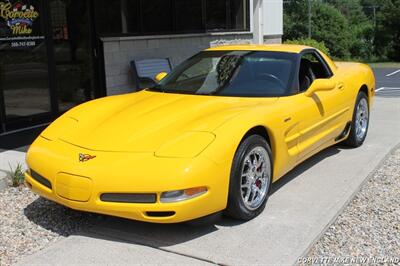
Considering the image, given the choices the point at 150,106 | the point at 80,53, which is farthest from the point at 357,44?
the point at 150,106

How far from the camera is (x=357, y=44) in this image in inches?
1538

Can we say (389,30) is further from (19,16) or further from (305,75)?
(305,75)

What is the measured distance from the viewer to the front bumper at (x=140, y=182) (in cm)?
352

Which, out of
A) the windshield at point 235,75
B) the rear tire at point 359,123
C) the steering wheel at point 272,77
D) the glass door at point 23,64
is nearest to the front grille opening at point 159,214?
the windshield at point 235,75

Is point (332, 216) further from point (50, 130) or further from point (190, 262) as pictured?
point (50, 130)

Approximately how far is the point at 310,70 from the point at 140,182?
279cm

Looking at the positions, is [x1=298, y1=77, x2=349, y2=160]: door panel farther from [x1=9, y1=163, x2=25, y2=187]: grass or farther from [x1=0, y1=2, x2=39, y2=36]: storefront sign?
[x1=0, y1=2, x2=39, y2=36]: storefront sign

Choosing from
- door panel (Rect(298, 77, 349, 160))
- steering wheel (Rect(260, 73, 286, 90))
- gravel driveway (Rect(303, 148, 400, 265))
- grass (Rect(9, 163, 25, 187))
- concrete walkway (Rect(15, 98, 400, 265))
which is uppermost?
steering wheel (Rect(260, 73, 286, 90))

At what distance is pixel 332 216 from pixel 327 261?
71cm

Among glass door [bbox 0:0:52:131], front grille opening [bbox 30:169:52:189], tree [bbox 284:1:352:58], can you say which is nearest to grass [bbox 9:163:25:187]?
front grille opening [bbox 30:169:52:189]

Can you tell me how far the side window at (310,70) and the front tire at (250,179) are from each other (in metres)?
1.20

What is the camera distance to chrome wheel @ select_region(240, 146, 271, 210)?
403 cm

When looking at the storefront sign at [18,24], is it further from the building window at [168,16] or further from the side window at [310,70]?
the side window at [310,70]

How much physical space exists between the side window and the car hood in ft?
3.00
